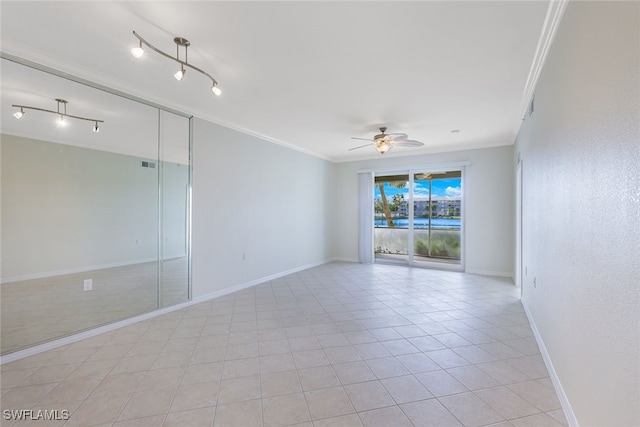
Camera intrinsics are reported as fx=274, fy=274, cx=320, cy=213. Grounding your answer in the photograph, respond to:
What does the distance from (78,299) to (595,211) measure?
189 inches

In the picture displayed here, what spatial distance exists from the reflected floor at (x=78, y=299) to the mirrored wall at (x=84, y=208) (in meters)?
0.01

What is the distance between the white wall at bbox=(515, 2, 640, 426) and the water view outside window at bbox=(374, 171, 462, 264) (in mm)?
4218

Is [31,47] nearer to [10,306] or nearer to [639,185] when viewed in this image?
[10,306]

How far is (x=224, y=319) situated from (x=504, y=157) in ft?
19.7

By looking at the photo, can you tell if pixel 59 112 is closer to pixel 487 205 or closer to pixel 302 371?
pixel 302 371

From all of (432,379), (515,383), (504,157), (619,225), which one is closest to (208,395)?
(432,379)

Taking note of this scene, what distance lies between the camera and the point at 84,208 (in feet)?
11.8

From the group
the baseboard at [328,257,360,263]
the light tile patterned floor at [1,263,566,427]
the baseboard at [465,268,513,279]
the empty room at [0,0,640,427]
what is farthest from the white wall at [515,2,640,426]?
the baseboard at [328,257,360,263]

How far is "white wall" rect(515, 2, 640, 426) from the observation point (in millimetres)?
Answer: 1043

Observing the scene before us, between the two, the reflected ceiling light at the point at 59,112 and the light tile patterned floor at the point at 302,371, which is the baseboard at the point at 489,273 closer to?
the light tile patterned floor at the point at 302,371

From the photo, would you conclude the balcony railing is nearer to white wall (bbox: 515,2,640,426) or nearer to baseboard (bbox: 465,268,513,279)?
baseboard (bbox: 465,268,513,279)

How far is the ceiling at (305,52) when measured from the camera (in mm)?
2004

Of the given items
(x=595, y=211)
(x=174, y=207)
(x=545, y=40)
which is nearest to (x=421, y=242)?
(x=545, y=40)

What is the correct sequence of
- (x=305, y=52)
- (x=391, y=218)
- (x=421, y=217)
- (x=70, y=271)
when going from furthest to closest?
(x=391, y=218)
(x=421, y=217)
(x=70, y=271)
(x=305, y=52)
